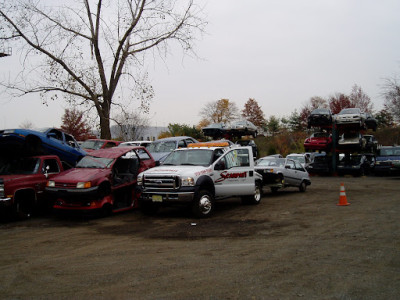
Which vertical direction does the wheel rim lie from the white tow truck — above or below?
below

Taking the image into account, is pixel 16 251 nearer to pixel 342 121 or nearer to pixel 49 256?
pixel 49 256

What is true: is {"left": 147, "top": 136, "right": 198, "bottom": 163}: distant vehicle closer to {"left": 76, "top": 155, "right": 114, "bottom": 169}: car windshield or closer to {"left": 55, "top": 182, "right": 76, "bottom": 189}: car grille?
{"left": 76, "top": 155, "right": 114, "bottom": 169}: car windshield

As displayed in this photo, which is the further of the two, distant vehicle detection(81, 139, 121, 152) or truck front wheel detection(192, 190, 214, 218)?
distant vehicle detection(81, 139, 121, 152)

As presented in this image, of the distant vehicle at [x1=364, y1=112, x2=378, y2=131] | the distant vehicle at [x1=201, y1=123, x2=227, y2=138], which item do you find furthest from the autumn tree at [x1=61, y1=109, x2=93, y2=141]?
the distant vehicle at [x1=364, y1=112, x2=378, y2=131]

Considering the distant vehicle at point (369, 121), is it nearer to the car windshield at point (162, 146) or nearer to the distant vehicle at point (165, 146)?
the distant vehicle at point (165, 146)

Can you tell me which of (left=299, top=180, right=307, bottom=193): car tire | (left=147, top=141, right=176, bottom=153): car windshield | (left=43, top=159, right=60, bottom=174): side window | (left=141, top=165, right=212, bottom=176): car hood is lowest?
(left=299, top=180, right=307, bottom=193): car tire

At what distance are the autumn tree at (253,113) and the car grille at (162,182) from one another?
63.1 metres

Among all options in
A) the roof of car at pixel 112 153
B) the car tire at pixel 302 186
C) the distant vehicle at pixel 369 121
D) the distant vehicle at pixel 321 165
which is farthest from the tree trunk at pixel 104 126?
the distant vehicle at pixel 369 121

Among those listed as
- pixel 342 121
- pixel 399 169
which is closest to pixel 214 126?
pixel 342 121

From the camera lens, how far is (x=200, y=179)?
11.1 metres

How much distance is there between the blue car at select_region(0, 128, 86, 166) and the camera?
12.2 metres

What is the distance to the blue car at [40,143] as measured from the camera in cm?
1218

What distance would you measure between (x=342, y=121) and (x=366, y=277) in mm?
24374

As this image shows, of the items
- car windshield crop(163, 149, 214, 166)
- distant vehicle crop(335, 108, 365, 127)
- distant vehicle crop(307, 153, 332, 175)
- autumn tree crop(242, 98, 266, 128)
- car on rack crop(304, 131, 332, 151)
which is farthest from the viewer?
autumn tree crop(242, 98, 266, 128)
